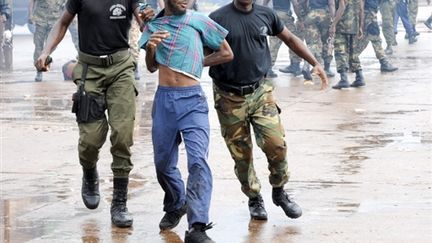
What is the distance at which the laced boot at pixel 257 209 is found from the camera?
26.4 ft

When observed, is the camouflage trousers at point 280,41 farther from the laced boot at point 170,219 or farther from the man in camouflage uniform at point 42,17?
the laced boot at point 170,219

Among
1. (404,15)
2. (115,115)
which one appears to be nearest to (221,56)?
(115,115)

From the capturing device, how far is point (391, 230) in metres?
7.61

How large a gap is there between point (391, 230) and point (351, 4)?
29.9 ft

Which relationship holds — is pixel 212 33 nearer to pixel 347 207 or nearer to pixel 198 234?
pixel 198 234

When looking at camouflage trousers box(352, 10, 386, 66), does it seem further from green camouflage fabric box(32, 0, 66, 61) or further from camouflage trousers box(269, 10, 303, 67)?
green camouflage fabric box(32, 0, 66, 61)

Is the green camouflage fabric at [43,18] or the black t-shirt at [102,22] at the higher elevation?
the black t-shirt at [102,22]

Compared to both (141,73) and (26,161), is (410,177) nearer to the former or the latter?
(26,161)

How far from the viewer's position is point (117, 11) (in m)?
8.05

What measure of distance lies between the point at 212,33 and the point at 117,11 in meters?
0.78

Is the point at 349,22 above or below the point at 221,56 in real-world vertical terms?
below

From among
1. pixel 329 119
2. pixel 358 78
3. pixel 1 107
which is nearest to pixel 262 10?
pixel 329 119

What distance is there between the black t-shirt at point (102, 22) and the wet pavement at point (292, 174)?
1.15 meters

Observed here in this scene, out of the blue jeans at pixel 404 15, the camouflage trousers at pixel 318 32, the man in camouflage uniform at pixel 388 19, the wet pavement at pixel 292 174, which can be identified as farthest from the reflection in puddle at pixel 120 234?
the blue jeans at pixel 404 15
